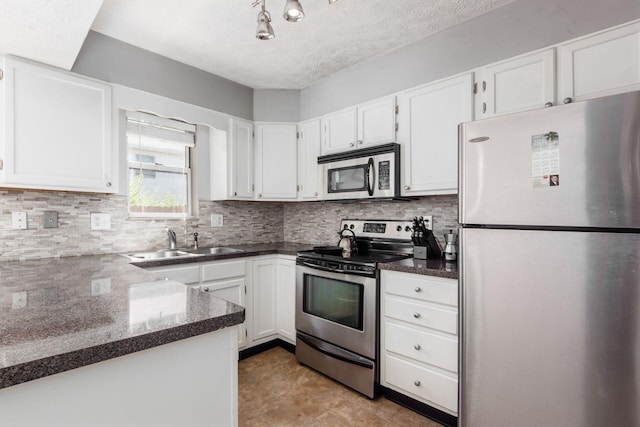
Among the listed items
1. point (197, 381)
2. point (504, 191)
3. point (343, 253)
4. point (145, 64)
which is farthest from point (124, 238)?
point (504, 191)

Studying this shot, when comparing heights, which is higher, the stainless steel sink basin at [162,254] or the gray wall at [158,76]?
the gray wall at [158,76]

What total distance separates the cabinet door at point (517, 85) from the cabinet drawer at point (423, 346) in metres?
1.40

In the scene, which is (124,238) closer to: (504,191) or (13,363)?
(13,363)

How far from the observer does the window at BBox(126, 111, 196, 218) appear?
8.85 ft

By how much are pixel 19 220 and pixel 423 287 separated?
2576mm

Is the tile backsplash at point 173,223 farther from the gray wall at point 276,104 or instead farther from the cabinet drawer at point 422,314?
the gray wall at point 276,104

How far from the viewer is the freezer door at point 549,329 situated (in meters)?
1.16

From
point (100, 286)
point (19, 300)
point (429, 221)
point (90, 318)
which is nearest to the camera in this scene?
point (90, 318)

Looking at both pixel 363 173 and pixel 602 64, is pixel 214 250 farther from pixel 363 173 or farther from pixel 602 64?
pixel 602 64

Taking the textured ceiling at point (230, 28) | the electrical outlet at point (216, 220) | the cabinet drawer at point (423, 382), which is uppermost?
the textured ceiling at point (230, 28)

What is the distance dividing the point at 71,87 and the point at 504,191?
8.39 ft

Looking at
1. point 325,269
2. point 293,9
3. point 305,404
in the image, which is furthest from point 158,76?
point 305,404

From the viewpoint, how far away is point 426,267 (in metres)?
1.95

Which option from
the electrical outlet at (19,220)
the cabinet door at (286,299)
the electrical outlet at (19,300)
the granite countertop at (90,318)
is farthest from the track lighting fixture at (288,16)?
the electrical outlet at (19,220)
